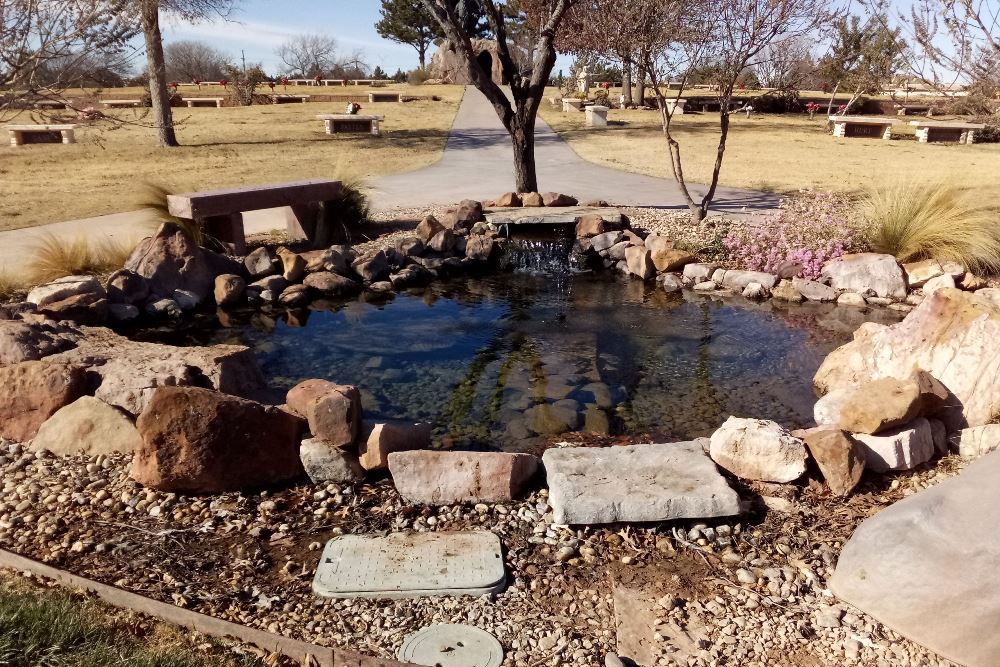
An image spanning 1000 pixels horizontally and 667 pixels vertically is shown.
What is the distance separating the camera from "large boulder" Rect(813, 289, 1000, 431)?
14.2 feet

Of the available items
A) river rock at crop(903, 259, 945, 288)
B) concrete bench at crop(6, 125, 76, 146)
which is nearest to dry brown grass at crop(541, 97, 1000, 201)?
river rock at crop(903, 259, 945, 288)

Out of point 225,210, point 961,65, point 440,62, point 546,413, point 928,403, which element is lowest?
point 546,413

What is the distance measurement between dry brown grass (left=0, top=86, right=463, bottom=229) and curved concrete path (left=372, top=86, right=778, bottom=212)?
102 cm

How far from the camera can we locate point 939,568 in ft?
9.21

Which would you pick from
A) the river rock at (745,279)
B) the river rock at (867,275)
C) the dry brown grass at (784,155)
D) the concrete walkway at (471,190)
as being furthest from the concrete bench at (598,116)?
the river rock at (867,275)

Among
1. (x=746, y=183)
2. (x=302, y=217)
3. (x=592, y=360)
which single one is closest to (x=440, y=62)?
Answer: (x=746, y=183)

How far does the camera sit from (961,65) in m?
5.07

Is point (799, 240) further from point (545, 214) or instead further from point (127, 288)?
point (127, 288)

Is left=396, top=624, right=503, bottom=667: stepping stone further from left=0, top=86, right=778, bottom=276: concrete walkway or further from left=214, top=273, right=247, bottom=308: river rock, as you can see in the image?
left=0, top=86, right=778, bottom=276: concrete walkway

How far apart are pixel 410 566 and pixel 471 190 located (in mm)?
10746

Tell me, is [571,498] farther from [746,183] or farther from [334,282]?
[746,183]

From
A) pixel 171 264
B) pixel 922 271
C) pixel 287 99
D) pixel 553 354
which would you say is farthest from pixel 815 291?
pixel 287 99

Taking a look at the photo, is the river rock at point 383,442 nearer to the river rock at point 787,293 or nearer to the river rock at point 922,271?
the river rock at point 787,293

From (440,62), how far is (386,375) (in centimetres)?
4821
